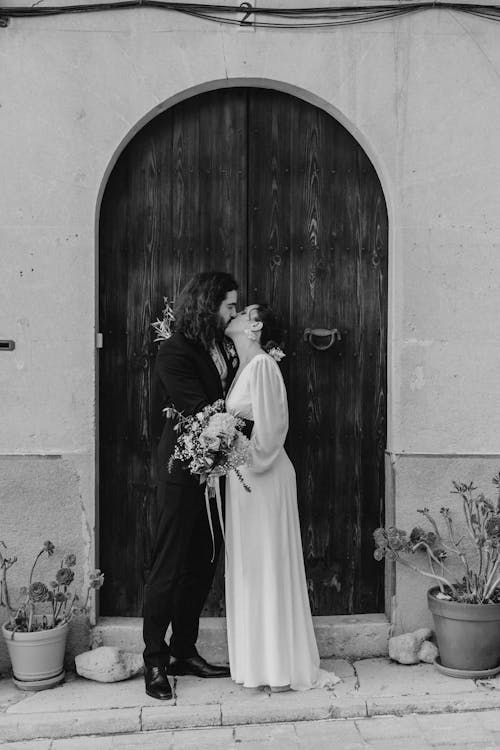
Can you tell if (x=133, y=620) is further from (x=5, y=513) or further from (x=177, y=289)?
(x=177, y=289)

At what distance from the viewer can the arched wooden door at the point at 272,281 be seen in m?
4.87

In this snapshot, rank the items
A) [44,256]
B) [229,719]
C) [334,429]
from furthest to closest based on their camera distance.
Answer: [334,429] < [44,256] < [229,719]

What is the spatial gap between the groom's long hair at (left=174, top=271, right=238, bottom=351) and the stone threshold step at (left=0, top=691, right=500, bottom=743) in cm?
180

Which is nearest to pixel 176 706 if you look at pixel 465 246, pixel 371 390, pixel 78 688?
pixel 78 688

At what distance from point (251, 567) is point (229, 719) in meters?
0.72

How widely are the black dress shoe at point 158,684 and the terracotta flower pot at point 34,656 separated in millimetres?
531

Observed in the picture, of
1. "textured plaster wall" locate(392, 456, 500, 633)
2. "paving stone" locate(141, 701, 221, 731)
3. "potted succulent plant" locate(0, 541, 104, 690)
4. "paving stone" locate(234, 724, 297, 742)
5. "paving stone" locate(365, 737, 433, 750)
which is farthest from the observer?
"textured plaster wall" locate(392, 456, 500, 633)

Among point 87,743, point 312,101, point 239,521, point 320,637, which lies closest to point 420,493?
point 320,637

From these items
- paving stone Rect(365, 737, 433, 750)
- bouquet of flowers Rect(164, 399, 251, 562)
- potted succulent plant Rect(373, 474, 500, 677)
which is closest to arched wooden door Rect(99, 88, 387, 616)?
potted succulent plant Rect(373, 474, 500, 677)

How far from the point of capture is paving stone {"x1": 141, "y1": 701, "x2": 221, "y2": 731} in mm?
3957

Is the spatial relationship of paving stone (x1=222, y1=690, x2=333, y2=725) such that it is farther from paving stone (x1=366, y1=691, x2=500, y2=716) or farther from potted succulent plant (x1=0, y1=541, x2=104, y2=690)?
potted succulent plant (x1=0, y1=541, x2=104, y2=690)

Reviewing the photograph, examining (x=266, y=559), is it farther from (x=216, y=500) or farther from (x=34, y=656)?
(x=34, y=656)

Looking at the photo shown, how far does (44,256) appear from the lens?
464cm

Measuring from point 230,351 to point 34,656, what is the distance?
1887mm
